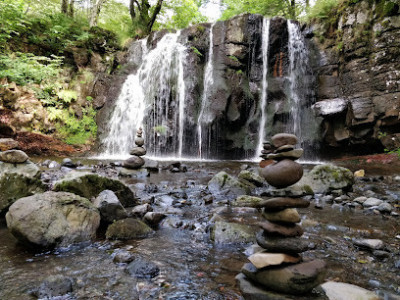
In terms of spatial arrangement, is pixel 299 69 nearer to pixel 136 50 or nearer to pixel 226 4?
pixel 136 50

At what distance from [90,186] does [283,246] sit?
357 centimetres

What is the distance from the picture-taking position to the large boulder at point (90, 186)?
426cm

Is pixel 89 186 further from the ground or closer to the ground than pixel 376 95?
closer to the ground

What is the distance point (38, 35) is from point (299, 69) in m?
15.5

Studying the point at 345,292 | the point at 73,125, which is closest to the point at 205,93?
the point at 73,125

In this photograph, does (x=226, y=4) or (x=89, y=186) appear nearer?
(x=89, y=186)

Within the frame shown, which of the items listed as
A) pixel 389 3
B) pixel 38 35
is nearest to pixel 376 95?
pixel 389 3

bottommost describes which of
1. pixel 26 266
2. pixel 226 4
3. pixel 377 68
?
pixel 26 266

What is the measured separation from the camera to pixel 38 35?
15.1m

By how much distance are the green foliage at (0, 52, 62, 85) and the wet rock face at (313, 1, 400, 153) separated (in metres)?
14.4

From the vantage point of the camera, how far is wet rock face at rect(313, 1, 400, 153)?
11.1m

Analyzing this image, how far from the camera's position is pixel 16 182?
3947 mm

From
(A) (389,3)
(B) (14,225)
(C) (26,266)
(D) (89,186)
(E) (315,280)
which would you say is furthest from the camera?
(A) (389,3)

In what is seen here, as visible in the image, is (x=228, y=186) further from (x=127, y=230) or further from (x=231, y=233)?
(x=127, y=230)
